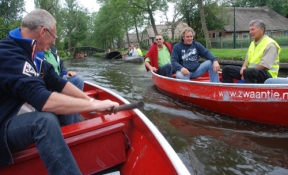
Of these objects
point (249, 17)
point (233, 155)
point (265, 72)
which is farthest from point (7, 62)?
point (249, 17)

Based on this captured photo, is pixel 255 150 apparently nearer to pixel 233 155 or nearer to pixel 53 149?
pixel 233 155

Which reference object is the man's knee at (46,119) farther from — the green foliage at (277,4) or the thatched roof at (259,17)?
the green foliage at (277,4)

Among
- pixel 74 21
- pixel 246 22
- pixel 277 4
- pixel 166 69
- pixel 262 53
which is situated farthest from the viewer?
pixel 74 21

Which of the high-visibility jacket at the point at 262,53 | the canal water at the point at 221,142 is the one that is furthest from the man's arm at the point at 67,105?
the high-visibility jacket at the point at 262,53

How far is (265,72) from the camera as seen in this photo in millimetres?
3629

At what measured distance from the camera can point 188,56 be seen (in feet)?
16.4

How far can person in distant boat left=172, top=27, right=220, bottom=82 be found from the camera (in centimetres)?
479

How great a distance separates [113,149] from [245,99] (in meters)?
2.27

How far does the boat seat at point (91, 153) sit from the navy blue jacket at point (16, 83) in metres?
0.16

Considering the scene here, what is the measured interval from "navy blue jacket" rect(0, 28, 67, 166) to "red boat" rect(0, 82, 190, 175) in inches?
9.5

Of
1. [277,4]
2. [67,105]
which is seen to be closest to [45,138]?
[67,105]

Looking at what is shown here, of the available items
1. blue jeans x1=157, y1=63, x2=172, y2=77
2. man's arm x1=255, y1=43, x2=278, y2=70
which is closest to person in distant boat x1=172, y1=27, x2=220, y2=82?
blue jeans x1=157, y1=63, x2=172, y2=77

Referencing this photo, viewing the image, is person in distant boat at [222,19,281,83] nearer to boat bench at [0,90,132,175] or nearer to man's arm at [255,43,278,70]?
man's arm at [255,43,278,70]

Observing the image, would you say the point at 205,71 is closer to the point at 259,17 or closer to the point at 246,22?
the point at 246,22
